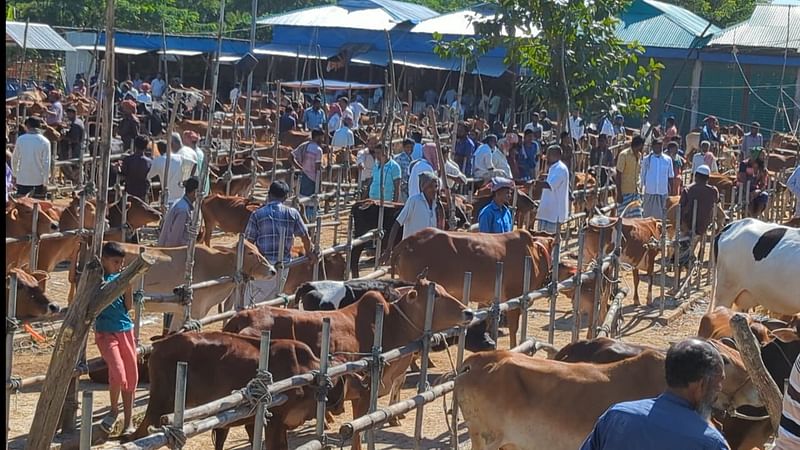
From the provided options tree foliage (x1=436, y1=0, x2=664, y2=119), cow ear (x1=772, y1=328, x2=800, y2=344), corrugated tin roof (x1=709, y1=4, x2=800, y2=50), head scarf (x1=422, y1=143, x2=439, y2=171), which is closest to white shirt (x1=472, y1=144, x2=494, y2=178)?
tree foliage (x1=436, y1=0, x2=664, y2=119)

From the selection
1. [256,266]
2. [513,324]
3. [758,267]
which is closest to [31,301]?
[256,266]

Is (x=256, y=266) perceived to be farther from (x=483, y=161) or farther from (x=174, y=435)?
(x=483, y=161)

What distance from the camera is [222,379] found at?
855 centimetres

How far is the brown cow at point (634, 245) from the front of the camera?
15.8m

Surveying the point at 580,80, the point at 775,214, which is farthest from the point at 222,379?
the point at 775,214

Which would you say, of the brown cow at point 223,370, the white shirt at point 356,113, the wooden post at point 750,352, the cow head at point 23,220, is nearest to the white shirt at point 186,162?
the cow head at point 23,220

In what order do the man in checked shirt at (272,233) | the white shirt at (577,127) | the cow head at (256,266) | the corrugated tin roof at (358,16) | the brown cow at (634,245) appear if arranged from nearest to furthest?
the cow head at (256,266)
the man in checked shirt at (272,233)
the brown cow at (634,245)
the white shirt at (577,127)
the corrugated tin roof at (358,16)

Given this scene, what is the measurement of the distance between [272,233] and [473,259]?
2301 mm

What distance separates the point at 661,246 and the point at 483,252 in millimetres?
3919

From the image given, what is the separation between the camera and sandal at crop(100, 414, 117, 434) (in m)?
8.91

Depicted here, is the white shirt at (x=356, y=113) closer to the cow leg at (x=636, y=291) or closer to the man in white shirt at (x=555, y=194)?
the cow leg at (x=636, y=291)

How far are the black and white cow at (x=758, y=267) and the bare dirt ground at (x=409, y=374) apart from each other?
33.6 inches

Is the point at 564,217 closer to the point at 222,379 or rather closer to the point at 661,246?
the point at 661,246

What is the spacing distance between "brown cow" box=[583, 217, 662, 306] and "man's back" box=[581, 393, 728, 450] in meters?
10.8
